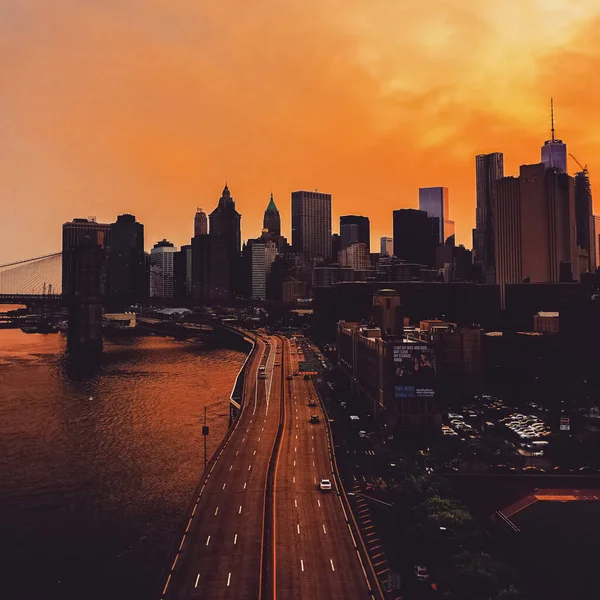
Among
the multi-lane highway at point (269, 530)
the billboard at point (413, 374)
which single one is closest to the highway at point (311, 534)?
the multi-lane highway at point (269, 530)

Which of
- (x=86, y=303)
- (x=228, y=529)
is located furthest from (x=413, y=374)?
(x=86, y=303)

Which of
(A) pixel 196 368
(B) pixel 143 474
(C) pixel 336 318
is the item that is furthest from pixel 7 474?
(C) pixel 336 318

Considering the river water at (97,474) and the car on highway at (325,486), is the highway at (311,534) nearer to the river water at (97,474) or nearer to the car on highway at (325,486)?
the car on highway at (325,486)

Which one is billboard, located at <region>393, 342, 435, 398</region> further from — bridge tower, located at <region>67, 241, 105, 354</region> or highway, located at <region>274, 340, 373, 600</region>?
bridge tower, located at <region>67, 241, 105, 354</region>

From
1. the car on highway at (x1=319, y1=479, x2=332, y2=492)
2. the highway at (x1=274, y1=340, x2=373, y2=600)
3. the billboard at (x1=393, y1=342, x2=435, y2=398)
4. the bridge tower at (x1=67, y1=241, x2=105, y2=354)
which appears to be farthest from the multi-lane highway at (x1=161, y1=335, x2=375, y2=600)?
the bridge tower at (x1=67, y1=241, x2=105, y2=354)

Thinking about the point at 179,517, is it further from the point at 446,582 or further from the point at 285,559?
the point at 446,582
